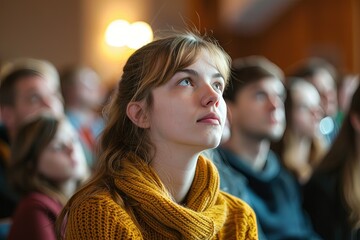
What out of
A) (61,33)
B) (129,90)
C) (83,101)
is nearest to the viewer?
(129,90)

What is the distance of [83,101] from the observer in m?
4.01

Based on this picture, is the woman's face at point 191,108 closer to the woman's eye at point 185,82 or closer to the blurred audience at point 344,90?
the woman's eye at point 185,82

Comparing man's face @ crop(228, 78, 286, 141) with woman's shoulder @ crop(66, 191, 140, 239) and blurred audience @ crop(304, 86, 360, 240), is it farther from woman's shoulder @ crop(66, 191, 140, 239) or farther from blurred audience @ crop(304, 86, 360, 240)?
woman's shoulder @ crop(66, 191, 140, 239)

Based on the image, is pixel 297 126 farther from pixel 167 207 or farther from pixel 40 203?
pixel 167 207

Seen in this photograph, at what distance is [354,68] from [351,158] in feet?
12.7

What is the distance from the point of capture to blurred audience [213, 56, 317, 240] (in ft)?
8.54

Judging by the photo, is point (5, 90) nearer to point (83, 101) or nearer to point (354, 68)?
point (83, 101)

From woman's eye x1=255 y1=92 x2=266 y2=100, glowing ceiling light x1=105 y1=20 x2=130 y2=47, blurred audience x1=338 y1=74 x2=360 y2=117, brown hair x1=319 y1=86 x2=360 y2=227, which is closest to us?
brown hair x1=319 y1=86 x2=360 y2=227

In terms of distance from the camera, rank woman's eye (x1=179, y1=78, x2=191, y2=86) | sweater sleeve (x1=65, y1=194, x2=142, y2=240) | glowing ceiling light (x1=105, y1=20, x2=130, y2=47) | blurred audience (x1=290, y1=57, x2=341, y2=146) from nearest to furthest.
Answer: sweater sleeve (x1=65, y1=194, x2=142, y2=240) → woman's eye (x1=179, y1=78, x2=191, y2=86) → blurred audience (x1=290, y1=57, x2=341, y2=146) → glowing ceiling light (x1=105, y1=20, x2=130, y2=47)

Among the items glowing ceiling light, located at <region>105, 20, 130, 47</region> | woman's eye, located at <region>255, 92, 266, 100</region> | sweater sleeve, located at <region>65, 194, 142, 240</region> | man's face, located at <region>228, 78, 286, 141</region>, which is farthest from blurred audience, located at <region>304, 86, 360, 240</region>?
glowing ceiling light, located at <region>105, 20, 130, 47</region>

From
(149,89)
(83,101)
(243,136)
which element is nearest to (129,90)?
(149,89)

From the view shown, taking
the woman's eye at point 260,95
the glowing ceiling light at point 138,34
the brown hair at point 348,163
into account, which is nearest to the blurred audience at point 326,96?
the brown hair at point 348,163

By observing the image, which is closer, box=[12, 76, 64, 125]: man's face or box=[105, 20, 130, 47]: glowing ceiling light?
box=[12, 76, 64, 125]: man's face

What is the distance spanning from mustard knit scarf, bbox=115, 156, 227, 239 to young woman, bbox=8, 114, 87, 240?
23.3 inches
